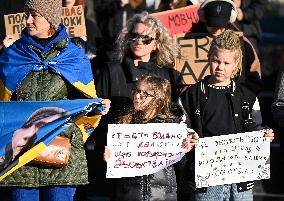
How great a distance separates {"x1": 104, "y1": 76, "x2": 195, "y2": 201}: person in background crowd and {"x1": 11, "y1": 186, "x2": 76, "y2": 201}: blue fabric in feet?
1.30

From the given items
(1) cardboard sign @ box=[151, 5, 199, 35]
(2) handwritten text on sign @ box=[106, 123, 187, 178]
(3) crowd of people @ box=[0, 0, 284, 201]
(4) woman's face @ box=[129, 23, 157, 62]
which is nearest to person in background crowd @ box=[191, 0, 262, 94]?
(1) cardboard sign @ box=[151, 5, 199, 35]

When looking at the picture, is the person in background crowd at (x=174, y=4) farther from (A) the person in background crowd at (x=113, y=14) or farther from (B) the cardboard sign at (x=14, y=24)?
(B) the cardboard sign at (x=14, y=24)

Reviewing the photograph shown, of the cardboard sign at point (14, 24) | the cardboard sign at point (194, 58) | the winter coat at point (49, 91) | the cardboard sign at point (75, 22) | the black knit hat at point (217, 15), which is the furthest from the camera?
the cardboard sign at point (75, 22)

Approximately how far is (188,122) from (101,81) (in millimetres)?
1011

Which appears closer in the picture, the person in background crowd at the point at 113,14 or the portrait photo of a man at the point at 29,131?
the portrait photo of a man at the point at 29,131

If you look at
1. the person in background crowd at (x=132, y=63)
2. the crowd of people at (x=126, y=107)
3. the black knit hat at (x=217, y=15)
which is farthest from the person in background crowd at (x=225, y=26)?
the crowd of people at (x=126, y=107)

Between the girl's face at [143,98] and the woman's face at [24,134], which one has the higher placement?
the girl's face at [143,98]

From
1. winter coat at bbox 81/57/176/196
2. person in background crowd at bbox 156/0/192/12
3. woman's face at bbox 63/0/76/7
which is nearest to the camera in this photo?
winter coat at bbox 81/57/176/196

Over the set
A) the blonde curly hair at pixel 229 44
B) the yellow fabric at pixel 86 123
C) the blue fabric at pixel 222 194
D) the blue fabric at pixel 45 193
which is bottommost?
the blue fabric at pixel 222 194

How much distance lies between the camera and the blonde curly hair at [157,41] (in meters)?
8.20

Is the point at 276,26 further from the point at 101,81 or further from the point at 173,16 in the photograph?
the point at 101,81

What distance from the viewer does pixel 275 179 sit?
382 inches

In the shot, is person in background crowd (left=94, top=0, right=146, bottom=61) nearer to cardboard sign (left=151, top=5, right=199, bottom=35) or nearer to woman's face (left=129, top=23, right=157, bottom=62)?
cardboard sign (left=151, top=5, right=199, bottom=35)

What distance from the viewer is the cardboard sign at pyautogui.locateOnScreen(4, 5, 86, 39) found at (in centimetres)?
920
